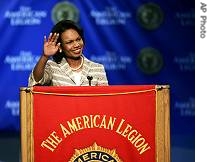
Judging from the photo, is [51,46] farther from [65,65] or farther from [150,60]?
[150,60]

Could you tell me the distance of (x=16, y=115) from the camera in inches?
180

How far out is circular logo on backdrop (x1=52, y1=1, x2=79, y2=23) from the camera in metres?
4.60

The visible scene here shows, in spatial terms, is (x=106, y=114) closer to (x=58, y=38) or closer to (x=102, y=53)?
(x=58, y=38)

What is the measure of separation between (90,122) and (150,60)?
2147mm

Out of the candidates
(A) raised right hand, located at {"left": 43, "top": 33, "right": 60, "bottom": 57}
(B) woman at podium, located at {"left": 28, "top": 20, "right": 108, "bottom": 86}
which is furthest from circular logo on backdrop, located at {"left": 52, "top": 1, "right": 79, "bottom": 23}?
(A) raised right hand, located at {"left": 43, "top": 33, "right": 60, "bottom": 57}

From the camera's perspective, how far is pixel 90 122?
104 inches

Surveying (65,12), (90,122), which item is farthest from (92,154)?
(65,12)

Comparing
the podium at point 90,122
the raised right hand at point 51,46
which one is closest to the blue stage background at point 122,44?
the raised right hand at point 51,46

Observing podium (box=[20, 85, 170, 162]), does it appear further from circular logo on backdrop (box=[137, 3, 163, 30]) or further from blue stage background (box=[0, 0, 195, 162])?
circular logo on backdrop (box=[137, 3, 163, 30])

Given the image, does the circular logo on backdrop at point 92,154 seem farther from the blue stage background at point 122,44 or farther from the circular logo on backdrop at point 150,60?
the circular logo on backdrop at point 150,60

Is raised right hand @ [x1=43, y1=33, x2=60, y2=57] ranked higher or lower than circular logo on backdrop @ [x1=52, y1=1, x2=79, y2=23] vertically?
lower

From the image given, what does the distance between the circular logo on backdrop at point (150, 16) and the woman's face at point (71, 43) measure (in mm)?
1694

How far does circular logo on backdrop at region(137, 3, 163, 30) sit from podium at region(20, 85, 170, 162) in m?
2.11
